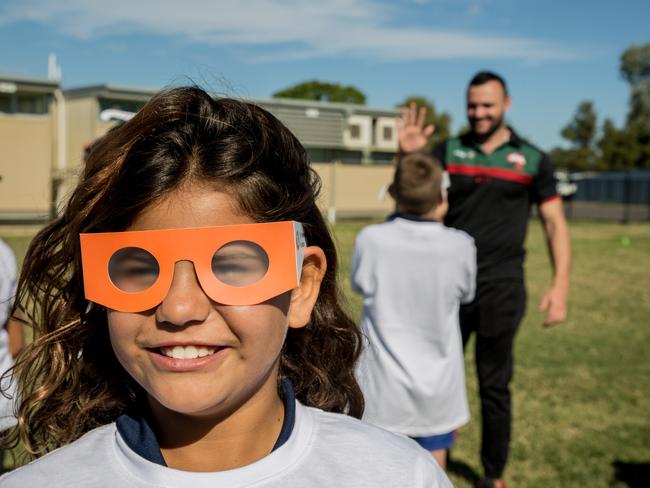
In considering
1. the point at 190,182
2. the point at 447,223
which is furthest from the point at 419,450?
the point at 447,223

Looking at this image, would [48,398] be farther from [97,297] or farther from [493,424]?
[493,424]

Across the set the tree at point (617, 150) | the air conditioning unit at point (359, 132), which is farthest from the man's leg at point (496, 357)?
the tree at point (617, 150)

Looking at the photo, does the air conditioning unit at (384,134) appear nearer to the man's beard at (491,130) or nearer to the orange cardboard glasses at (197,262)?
the man's beard at (491,130)

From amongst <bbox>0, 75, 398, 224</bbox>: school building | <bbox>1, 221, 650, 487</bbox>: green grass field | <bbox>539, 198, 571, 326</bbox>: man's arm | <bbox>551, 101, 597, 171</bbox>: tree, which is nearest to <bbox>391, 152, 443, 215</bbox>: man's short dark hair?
<bbox>1, 221, 650, 487</bbox>: green grass field

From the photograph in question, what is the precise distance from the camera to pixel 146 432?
5.11 ft

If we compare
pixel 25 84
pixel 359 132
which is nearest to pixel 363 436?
pixel 25 84

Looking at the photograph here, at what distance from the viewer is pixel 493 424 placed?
432cm

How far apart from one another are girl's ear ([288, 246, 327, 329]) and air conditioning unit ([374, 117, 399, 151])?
33269 mm

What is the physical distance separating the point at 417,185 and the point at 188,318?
2594mm

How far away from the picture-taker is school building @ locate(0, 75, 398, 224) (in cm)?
2397

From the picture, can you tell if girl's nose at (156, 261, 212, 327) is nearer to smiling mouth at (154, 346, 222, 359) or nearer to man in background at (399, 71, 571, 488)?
smiling mouth at (154, 346, 222, 359)

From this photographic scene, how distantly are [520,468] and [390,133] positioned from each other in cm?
3164

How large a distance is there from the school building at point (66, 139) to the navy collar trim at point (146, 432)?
62.0 ft

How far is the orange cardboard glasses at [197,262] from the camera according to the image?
1451 millimetres
